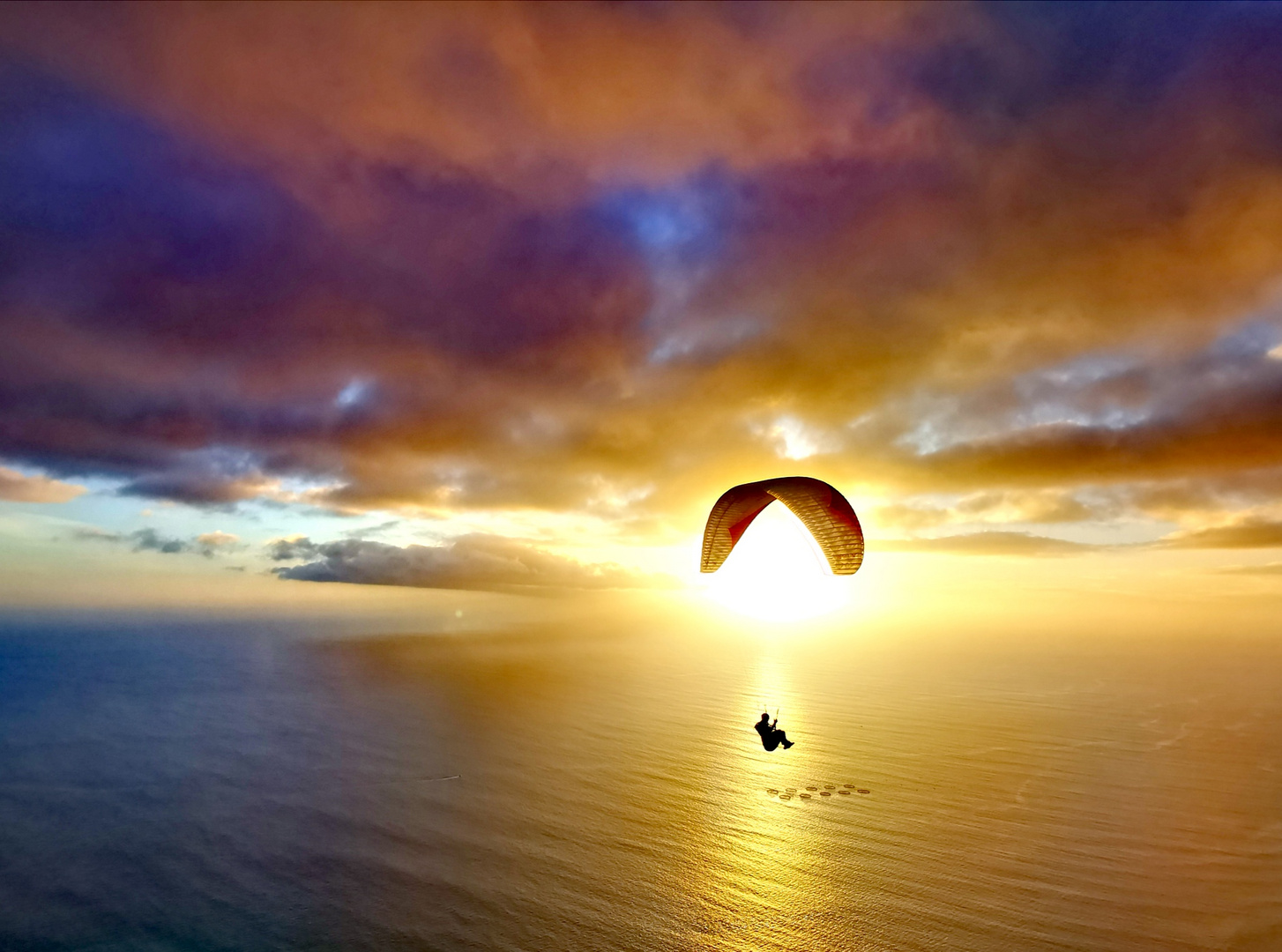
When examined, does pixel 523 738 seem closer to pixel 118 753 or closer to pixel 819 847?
pixel 819 847

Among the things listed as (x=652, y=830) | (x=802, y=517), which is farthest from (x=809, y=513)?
(x=652, y=830)

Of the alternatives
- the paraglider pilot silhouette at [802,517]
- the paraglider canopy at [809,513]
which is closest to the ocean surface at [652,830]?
the paraglider pilot silhouette at [802,517]

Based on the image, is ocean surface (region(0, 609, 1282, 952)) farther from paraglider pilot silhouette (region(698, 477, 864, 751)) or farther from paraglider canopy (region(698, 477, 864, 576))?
paraglider canopy (region(698, 477, 864, 576))

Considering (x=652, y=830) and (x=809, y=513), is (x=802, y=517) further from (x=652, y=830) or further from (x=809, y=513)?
(x=652, y=830)

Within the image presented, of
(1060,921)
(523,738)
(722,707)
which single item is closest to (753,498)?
(1060,921)

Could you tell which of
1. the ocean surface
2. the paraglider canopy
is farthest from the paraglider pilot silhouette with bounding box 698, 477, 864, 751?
the ocean surface

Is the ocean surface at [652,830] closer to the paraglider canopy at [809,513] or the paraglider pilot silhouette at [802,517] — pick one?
the paraglider pilot silhouette at [802,517]

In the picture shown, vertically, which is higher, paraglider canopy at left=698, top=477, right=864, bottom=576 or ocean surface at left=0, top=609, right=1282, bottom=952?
paraglider canopy at left=698, top=477, right=864, bottom=576
